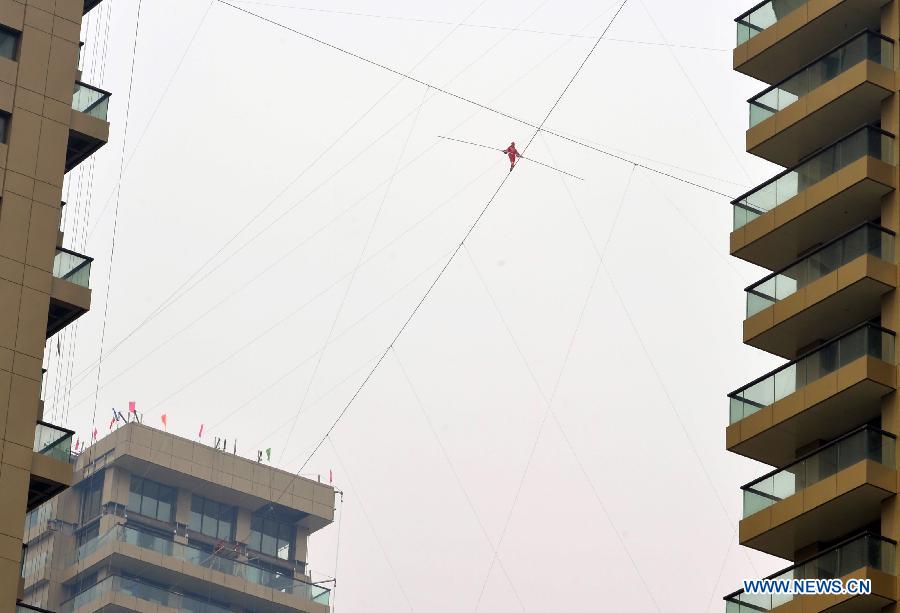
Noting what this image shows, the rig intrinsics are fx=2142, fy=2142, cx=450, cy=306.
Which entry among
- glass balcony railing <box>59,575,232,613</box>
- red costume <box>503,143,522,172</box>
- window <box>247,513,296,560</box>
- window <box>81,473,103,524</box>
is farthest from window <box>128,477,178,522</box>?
red costume <box>503,143,522,172</box>

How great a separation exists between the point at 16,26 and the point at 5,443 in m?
13.7

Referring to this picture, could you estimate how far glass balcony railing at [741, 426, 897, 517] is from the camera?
6100 centimetres

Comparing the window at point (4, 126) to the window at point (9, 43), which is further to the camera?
the window at point (9, 43)

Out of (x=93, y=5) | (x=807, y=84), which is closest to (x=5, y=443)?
(x=93, y=5)

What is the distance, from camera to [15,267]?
63.3m

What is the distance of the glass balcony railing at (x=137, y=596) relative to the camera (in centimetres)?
12825

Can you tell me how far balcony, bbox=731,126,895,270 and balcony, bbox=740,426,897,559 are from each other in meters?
7.55

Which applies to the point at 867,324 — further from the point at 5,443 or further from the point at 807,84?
the point at 5,443

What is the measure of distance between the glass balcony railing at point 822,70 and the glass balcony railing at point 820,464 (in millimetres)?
12214

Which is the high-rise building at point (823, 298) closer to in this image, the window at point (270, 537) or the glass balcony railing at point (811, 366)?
the glass balcony railing at point (811, 366)

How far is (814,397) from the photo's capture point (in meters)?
63.3

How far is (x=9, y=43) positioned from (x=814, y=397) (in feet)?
88.1

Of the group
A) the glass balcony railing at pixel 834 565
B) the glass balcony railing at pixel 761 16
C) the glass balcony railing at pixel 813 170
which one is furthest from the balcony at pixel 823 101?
the glass balcony railing at pixel 834 565

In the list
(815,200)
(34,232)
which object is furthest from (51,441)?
(815,200)
